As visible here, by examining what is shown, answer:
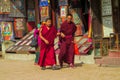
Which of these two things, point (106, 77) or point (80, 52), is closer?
point (106, 77)

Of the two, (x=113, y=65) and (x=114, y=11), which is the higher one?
(x=114, y=11)

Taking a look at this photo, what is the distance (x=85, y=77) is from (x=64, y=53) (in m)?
2.27

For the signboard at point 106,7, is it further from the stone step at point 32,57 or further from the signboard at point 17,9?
the signboard at point 17,9

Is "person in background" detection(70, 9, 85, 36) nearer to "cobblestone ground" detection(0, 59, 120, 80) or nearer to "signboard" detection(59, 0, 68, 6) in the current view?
"signboard" detection(59, 0, 68, 6)

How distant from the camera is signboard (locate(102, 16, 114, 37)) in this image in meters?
14.2

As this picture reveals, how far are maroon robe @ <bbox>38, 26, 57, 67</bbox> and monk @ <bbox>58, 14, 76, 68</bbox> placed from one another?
322mm

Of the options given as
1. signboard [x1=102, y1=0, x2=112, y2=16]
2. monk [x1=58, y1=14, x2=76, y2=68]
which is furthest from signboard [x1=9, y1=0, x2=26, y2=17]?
monk [x1=58, y1=14, x2=76, y2=68]

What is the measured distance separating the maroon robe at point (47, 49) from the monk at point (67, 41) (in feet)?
1.06

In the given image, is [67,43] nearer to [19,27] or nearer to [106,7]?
[106,7]

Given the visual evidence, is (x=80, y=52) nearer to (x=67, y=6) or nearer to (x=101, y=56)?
(x=101, y=56)

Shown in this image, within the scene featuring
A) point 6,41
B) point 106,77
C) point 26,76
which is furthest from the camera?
point 6,41

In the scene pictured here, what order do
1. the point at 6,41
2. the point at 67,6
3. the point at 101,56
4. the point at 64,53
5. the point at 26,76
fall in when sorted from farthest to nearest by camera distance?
the point at 6,41 < the point at 67,6 < the point at 101,56 < the point at 64,53 < the point at 26,76

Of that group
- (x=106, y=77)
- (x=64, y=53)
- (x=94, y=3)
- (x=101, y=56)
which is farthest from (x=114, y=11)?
(x=106, y=77)

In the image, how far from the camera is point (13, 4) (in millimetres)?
19469
